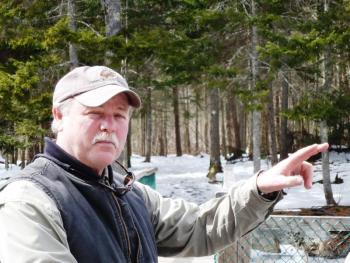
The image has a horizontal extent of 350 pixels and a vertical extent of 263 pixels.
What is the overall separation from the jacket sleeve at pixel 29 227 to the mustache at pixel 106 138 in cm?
31

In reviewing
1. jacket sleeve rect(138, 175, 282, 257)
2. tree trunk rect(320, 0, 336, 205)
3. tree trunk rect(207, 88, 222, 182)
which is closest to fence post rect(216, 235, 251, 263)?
jacket sleeve rect(138, 175, 282, 257)

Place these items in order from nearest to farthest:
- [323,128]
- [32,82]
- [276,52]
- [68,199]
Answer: [68,199] < [32,82] < [276,52] < [323,128]

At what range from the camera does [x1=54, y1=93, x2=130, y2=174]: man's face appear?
5.42 feet

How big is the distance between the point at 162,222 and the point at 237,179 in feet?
50.5

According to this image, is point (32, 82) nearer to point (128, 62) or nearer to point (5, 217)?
point (128, 62)

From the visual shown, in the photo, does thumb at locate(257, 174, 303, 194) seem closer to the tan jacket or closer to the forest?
the tan jacket

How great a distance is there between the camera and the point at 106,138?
5.54ft

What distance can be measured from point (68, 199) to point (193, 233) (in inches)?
28.7

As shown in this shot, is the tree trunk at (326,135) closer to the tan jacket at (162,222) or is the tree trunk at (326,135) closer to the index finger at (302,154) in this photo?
the tan jacket at (162,222)

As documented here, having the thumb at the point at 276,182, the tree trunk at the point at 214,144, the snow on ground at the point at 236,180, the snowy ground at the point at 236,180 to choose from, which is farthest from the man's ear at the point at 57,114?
the tree trunk at the point at 214,144

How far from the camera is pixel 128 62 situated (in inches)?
466

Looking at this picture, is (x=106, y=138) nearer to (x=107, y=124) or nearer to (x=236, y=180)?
(x=107, y=124)

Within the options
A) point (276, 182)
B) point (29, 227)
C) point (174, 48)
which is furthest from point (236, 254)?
point (174, 48)

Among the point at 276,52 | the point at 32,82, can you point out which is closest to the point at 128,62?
the point at 32,82
